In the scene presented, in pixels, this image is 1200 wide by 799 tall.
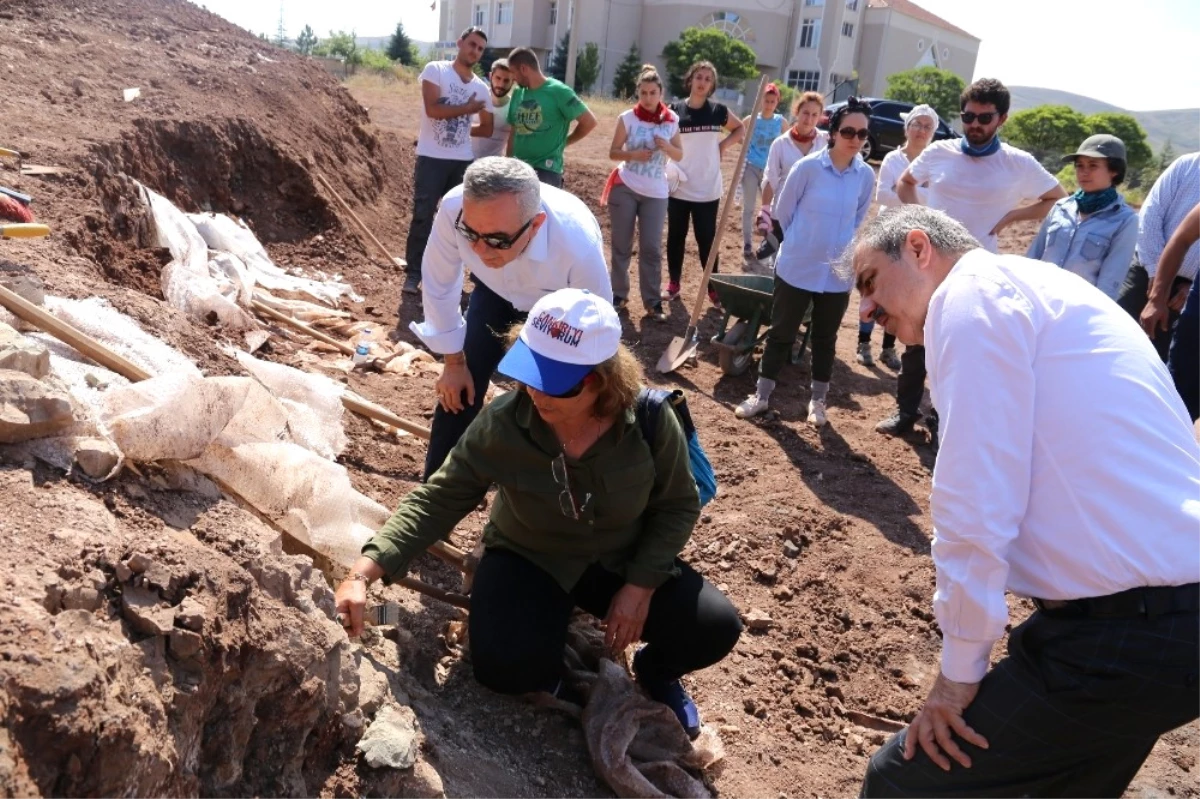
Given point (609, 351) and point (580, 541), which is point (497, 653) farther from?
point (609, 351)

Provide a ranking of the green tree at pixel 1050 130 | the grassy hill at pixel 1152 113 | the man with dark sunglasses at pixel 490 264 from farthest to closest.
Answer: the grassy hill at pixel 1152 113 < the green tree at pixel 1050 130 < the man with dark sunglasses at pixel 490 264

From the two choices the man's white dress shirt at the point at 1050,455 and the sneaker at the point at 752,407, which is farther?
the sneaker at the point at 752,407

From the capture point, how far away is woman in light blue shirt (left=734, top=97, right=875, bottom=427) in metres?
5.53

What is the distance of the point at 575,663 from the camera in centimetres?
311

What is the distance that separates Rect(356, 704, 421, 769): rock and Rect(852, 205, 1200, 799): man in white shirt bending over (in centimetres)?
123

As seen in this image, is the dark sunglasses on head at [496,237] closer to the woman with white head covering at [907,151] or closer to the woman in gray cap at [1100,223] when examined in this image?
the woman in gray cap at [1100,223]

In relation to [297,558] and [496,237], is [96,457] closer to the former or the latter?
[297,558]

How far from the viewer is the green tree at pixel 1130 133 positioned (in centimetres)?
2403

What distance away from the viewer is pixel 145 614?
1.85 metres

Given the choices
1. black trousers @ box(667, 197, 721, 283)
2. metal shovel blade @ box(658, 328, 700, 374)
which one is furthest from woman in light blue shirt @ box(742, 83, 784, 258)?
metal shovel blade @ box(658, 328, 700, 374)

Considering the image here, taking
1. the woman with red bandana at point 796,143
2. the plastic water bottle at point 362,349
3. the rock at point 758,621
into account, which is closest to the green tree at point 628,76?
the woman with red bandana at point 796,143

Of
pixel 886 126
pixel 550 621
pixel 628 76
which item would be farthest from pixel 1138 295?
pixel 628 76

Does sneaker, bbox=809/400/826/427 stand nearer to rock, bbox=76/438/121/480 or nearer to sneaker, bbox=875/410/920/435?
sneaker, bbox=875/410/920/435

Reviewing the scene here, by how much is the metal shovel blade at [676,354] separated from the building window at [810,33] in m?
44.3
